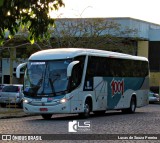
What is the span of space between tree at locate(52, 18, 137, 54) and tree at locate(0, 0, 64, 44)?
124ft

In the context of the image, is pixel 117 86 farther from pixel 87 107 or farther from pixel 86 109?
pixel 86 109

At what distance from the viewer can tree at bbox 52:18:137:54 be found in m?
46.8

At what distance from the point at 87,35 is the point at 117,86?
20551mm

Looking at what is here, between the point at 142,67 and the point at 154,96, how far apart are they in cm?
2131

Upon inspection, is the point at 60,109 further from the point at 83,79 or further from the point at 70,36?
the point at 70,36

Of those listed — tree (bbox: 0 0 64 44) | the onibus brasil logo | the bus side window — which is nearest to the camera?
tree (bbox: 0 0 64 44)

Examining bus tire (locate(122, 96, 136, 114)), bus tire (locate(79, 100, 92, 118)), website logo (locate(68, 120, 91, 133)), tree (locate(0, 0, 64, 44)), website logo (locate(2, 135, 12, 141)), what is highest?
tree (locate(0, 0, 64, 44))

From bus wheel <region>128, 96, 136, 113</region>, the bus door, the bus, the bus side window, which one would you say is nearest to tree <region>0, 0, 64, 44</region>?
the bus

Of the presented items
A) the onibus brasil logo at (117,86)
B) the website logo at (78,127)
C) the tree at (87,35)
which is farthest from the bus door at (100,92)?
the tree at (87,35)

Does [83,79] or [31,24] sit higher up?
[31,24]

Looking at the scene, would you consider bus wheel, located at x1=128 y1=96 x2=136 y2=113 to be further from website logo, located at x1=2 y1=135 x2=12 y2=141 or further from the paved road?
website logo, located at x1=2 y1=135 x2=12 y2=141

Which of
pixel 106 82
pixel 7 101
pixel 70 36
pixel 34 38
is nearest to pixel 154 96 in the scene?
pixel 70 36

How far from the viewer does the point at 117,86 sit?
27.4 meters

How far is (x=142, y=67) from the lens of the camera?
31797mm
